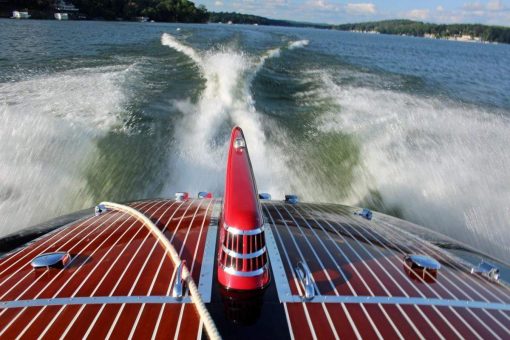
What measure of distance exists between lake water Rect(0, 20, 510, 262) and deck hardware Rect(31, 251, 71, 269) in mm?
2958

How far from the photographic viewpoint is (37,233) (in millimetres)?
3174

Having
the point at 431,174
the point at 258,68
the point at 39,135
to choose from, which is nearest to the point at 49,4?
the point at 258,68

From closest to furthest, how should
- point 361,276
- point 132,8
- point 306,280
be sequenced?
point 306,280 < point 361,276 < point 132,8

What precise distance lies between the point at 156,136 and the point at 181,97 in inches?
76.4

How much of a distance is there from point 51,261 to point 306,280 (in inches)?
58.8

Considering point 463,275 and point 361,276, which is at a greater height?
point 361,276

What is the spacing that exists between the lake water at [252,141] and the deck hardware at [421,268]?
296cm

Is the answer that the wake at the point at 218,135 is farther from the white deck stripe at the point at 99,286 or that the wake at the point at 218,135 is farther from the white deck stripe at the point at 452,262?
the white deck stripe at the point at 99,286

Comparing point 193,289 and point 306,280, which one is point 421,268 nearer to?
point 306,280

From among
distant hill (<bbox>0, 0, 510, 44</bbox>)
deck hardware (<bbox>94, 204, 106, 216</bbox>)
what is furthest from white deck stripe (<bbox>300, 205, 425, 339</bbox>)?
→ distant hill (<bbox>0, 0, 510, 44</bbox>)

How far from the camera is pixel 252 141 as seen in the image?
682cm

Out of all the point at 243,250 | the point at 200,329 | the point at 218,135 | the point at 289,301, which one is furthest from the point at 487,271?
the point at 218,135

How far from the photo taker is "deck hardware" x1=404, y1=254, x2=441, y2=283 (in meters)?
2.28

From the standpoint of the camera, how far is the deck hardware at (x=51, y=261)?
2.20 meters
